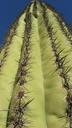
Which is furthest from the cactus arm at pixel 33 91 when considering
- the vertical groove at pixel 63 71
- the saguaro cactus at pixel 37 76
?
the vertical groove at pixel 63 71

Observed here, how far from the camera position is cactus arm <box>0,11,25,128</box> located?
2711 mm

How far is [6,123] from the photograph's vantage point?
2.58 metres

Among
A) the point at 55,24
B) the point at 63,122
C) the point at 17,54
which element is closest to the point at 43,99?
the point at 63,122

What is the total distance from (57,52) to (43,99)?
1.80 ft

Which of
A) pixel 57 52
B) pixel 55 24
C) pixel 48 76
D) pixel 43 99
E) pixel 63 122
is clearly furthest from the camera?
pixel 55 24

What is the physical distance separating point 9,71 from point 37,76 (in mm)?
230

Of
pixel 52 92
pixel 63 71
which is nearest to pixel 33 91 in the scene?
pixel 52 92

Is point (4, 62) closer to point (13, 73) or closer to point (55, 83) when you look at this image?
point (13, 73)

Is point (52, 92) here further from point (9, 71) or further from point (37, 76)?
point (9, 71)

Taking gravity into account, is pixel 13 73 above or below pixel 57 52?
below

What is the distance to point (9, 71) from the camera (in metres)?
3.06

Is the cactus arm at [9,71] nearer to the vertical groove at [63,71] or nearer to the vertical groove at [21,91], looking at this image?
the vertical groove at [21,91]

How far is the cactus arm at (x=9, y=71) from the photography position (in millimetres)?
2711

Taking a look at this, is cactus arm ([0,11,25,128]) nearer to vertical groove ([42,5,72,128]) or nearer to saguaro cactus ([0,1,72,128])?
saguaro cactus ([0,1,72,128])
